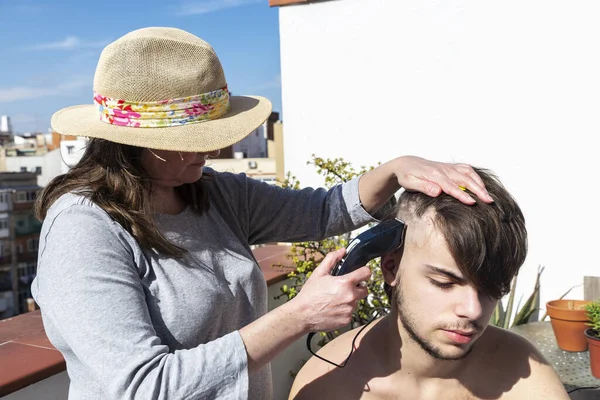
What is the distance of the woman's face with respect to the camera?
4.73 feet

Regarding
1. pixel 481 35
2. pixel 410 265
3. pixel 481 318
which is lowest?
pixel 481 318

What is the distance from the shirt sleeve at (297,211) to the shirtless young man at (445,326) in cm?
21

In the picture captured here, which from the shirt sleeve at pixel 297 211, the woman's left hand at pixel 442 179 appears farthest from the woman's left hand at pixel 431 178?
the shirt sleeve at pixel 297 211

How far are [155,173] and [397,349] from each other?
2.84 feet

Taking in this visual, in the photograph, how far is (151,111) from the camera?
1.39m

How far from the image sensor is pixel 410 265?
1.61m

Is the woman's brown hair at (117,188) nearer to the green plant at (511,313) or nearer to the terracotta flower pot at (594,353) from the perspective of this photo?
the terracotta flower pot at (594,353)

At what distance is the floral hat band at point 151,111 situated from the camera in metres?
1.39

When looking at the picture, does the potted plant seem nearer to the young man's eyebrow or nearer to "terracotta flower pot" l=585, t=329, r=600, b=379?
"terracotta flower pot" l=585, t=329, r=600, b=379

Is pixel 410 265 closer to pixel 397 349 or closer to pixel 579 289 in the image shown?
pixel 397 349

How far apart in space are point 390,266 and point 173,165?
2.16 feet

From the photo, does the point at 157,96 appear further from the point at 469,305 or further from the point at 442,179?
the point at 469,305

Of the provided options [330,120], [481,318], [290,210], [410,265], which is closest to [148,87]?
[290,210]

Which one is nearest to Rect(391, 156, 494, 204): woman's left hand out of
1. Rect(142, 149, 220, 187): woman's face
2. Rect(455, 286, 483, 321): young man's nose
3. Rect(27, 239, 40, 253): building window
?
Rect(455, 286, 483, 321): young man's nose
